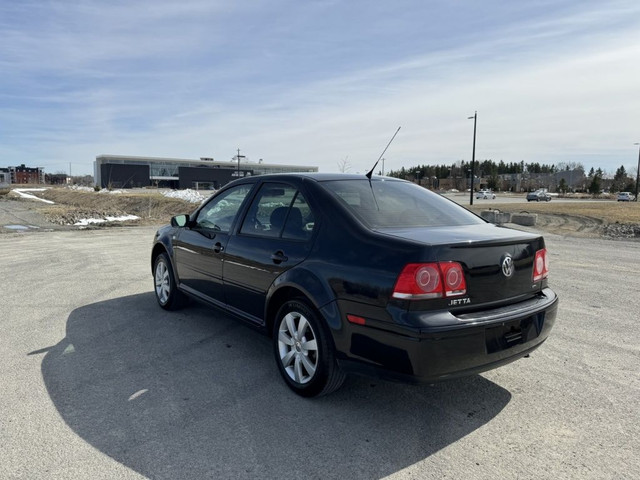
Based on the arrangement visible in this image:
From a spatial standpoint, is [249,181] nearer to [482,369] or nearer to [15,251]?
[482,369]

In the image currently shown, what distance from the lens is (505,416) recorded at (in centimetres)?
321

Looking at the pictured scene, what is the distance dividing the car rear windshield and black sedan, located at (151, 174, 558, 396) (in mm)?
13

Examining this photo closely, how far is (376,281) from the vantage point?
293 centimetres

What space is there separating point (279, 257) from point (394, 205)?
1027 millimetres

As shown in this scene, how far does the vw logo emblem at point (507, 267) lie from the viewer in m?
3.12

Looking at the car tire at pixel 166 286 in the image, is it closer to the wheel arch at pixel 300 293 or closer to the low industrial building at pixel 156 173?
the wheel arch at pixel 300 293

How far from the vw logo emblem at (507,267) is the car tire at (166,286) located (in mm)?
3753

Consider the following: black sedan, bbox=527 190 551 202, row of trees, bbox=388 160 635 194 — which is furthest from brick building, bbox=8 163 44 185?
black sedan, bbox=527 190 551 202

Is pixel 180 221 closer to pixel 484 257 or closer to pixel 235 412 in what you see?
pixel 235 412

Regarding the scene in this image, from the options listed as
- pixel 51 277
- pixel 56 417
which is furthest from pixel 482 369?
pixel 51 277

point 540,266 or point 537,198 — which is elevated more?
point 537,198

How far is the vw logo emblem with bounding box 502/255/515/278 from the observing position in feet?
10.3

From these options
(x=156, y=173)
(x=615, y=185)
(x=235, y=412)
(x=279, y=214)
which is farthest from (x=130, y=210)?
(x=615, y=185)

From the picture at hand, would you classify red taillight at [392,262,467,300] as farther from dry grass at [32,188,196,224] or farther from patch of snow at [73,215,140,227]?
dry grass at [32,188,196,224]
